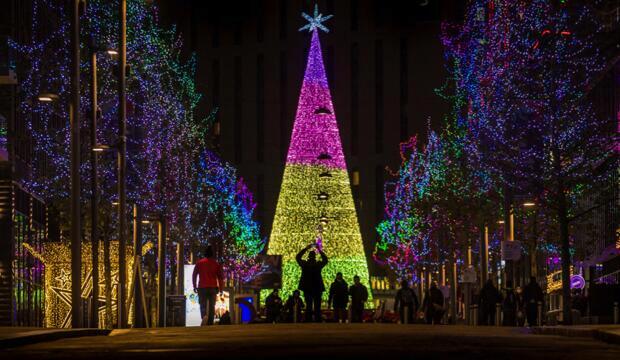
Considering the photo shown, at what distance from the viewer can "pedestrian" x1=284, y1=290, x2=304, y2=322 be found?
48.5 m

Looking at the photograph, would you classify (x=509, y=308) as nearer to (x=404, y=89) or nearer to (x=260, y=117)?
(x=404, y=89)

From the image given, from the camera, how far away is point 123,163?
38.8 metres

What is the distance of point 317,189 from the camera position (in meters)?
69.9

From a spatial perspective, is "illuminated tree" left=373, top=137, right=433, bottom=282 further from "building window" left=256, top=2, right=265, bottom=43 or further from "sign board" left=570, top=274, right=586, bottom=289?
"building window" left=256, top=2, right=265, bottom=43

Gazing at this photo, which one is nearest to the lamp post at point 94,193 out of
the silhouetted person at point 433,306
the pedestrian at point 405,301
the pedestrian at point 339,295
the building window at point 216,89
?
the pedestrian at point 339,295

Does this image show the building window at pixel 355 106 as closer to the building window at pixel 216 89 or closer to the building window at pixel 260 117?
the building window at pixel 260 117

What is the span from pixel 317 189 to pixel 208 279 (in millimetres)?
38614

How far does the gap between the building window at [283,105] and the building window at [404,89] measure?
10.8m

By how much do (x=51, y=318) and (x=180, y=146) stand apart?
23433 millimetres

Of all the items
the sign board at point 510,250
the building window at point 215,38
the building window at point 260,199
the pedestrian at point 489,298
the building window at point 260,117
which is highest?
the building window at point 215,38

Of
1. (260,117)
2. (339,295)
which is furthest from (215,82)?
(339,295)

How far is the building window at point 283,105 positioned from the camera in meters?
130

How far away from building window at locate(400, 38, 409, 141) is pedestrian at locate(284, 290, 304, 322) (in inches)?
3042

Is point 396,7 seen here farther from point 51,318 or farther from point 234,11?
point 51,318
